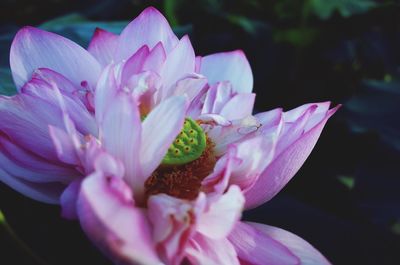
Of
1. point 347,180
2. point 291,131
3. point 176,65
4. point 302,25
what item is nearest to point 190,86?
point 176,65

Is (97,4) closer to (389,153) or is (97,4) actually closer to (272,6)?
(272,6)

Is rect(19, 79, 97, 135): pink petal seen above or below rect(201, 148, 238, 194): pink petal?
above

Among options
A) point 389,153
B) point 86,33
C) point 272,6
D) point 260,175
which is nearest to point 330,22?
point 272,6

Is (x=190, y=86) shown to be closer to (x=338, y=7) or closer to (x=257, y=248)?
(x=257, y=248)

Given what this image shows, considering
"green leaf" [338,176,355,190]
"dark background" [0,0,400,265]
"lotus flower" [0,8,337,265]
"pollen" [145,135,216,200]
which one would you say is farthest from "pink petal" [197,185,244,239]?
"green leaf" [338,176,355,190]

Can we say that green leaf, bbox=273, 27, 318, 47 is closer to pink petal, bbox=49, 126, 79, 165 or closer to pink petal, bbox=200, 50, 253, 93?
pink petal, bbox=200, 50, 253, 93

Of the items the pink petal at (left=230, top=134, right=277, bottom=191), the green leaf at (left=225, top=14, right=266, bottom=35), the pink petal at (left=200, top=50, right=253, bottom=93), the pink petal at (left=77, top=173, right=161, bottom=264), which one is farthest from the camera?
the green leaf at (left=225, top=14, right=266, bottom=35)

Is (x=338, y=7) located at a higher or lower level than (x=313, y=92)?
higher

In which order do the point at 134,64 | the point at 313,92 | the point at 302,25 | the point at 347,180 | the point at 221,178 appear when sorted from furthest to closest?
the point at 302,25 < the point at 313,92 < the point at 347,180 < the point at 134,64 < the point at 221,178
